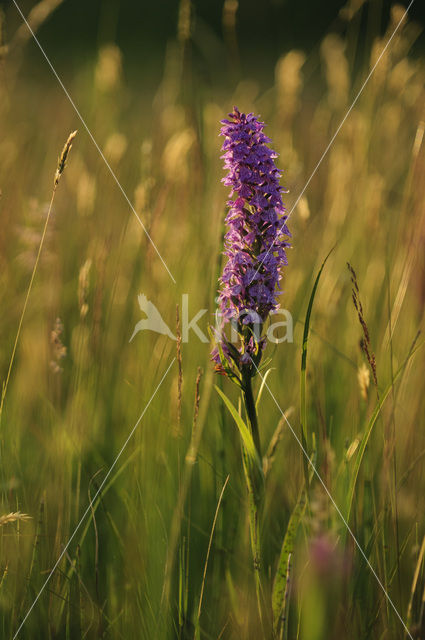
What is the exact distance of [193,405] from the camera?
2137mm

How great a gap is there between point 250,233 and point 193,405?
0.87 metres

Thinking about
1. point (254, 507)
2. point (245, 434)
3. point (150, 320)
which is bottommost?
point (254, 507)

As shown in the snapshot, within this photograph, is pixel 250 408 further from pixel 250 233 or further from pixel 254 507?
pixel 250 233

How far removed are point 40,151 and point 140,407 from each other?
3.32 meters

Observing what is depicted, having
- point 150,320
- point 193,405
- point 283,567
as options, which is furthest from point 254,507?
point 150,320

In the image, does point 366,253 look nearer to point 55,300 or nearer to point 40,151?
point 55,300

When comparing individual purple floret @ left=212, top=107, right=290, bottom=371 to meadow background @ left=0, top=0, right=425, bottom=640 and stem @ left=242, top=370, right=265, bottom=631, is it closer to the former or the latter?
stem @ left=242, top=370, right=265, bottom=631

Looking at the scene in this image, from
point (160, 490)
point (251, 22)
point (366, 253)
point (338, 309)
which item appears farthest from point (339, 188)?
point (251, 22)

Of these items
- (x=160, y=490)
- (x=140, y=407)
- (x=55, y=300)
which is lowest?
(x=160, y=490)

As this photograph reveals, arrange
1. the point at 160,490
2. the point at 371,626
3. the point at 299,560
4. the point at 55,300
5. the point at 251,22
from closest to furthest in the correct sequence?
the point at 371,626
the point at 299,560
the point at 160,490
the point at 55,300
the point at 251,22

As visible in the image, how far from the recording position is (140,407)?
6.41 feet

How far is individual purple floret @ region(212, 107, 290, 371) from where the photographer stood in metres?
1.42

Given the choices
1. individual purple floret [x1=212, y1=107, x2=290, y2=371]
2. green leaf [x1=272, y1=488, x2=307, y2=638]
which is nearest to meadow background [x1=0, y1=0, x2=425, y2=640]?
green leaf [x1=272, y1=488, x2=307, y2=638]

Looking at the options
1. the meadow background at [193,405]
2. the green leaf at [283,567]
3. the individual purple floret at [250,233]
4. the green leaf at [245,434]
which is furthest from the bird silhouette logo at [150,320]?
the green leaf at [283,567]
